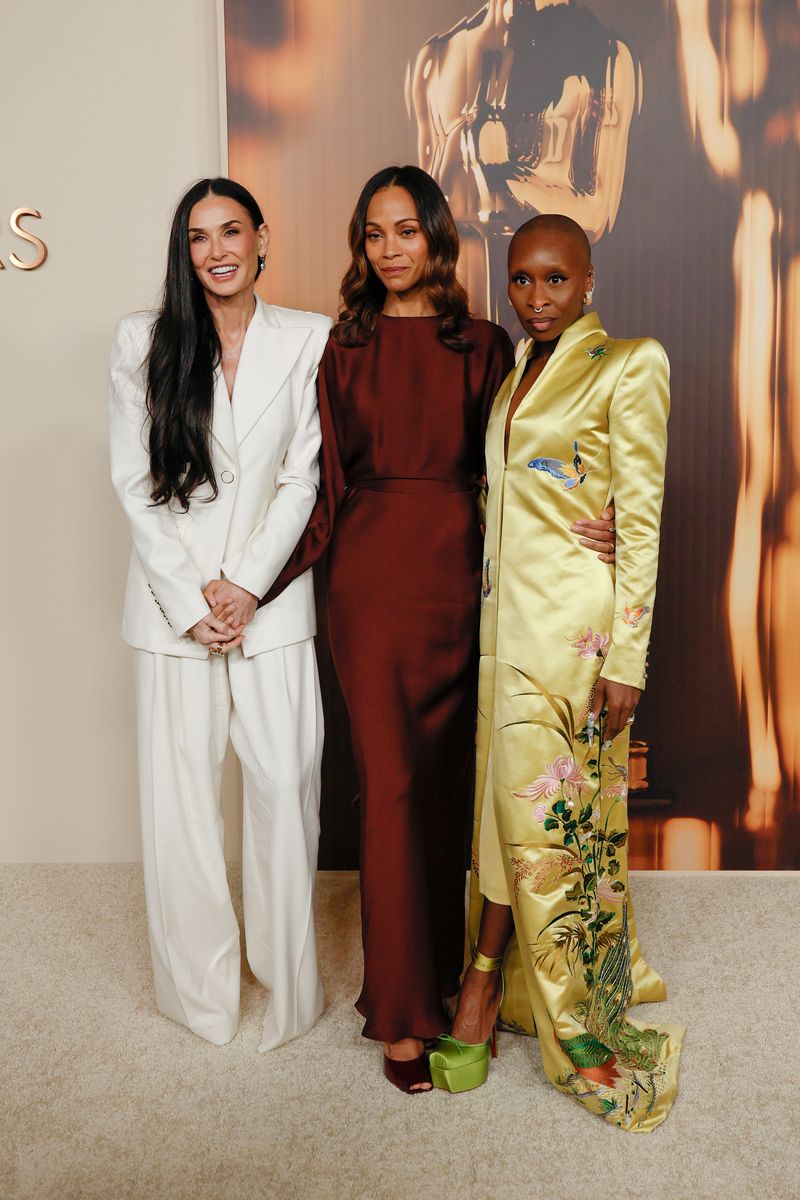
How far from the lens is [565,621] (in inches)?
74.5

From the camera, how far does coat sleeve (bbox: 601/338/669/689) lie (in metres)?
1.83

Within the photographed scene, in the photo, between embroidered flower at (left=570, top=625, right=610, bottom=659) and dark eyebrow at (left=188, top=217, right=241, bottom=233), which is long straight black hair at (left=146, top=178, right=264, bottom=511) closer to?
dark eyebrow at (left=188, top=217, right=241, bottom=233)

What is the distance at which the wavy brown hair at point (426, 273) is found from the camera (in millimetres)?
2043

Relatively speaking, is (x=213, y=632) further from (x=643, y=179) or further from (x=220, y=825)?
(x=643, y=179)

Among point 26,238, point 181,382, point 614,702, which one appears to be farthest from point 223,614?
point 26,238

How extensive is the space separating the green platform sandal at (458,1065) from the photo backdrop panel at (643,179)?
3.65 ft

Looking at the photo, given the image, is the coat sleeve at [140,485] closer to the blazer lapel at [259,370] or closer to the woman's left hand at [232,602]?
the woman's left hand at [232,602]

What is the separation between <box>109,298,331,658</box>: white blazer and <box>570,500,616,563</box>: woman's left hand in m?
0.57

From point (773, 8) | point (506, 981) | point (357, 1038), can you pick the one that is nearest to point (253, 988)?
point (357, 1038)

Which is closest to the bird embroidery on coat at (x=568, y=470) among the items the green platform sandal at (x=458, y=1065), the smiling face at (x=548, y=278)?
the smiling face at (x=548, y=278)

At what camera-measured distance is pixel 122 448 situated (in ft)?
6.87

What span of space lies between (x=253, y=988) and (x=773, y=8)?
2808 millimetres

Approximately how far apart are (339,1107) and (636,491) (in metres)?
1.24

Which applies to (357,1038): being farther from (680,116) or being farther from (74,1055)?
(680,116)
